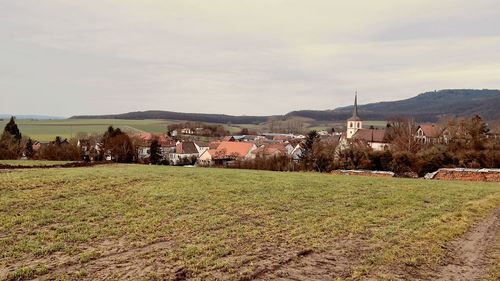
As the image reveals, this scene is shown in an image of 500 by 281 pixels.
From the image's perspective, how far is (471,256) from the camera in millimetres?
9609

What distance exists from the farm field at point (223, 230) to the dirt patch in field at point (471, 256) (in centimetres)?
19

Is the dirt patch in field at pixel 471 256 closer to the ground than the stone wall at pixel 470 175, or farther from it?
farther from it

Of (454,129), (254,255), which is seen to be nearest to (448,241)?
(254,255)

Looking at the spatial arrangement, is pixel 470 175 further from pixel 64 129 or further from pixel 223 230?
pixel 64 129

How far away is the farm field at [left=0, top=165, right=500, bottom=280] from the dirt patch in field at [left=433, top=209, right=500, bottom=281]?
0.19 m

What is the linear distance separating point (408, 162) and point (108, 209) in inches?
1621

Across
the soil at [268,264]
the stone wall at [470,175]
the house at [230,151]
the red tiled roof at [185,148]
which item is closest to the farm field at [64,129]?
the red tiled roof at [185,148]

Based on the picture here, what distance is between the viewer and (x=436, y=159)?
4559cm

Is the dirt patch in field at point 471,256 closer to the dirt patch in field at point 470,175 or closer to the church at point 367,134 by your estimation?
the dirt patch in field at point 470,175

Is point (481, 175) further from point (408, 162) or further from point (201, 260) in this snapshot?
point (201, 260)

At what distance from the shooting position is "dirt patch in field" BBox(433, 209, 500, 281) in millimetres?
8336

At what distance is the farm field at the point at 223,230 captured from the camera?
26.4ft

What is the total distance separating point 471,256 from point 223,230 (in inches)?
241

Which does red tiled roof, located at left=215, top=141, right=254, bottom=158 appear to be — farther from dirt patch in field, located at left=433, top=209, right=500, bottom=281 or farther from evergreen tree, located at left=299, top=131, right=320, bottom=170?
dirt patch in field, located at left=433, top=209, right=500, bottom=281
